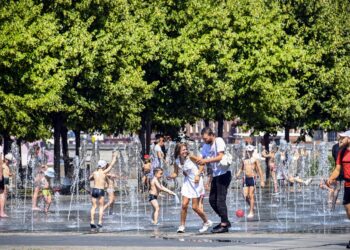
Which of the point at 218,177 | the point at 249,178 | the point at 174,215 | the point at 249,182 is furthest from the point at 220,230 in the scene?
the point at 174,215

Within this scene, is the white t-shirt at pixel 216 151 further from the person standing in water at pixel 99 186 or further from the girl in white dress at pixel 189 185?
the person standing in water at pixel 99 186

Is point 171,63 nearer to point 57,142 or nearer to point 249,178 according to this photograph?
point 57,142

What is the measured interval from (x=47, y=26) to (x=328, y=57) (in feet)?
70.9

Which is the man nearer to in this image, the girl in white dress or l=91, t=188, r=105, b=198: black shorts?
the girl in white dress

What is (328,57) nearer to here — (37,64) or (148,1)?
(148,1)

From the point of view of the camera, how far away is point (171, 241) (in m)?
22.5

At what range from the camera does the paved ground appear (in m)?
21.0

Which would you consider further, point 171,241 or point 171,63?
point 171,63

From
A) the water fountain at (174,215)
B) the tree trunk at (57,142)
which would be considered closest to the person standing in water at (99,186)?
the water fountain at (174,215)

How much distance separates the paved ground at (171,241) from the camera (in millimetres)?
21016

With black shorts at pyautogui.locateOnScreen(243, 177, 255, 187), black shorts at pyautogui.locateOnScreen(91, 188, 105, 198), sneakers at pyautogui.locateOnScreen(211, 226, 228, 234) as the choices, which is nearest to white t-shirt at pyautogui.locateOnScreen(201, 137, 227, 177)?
sneakers at pyautogui.locateOnScreen(211, 226, 228, 234)

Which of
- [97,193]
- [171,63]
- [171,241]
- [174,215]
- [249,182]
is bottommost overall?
[171,241]

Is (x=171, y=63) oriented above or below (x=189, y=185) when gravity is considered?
above

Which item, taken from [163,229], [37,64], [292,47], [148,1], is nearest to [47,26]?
[37,64]
